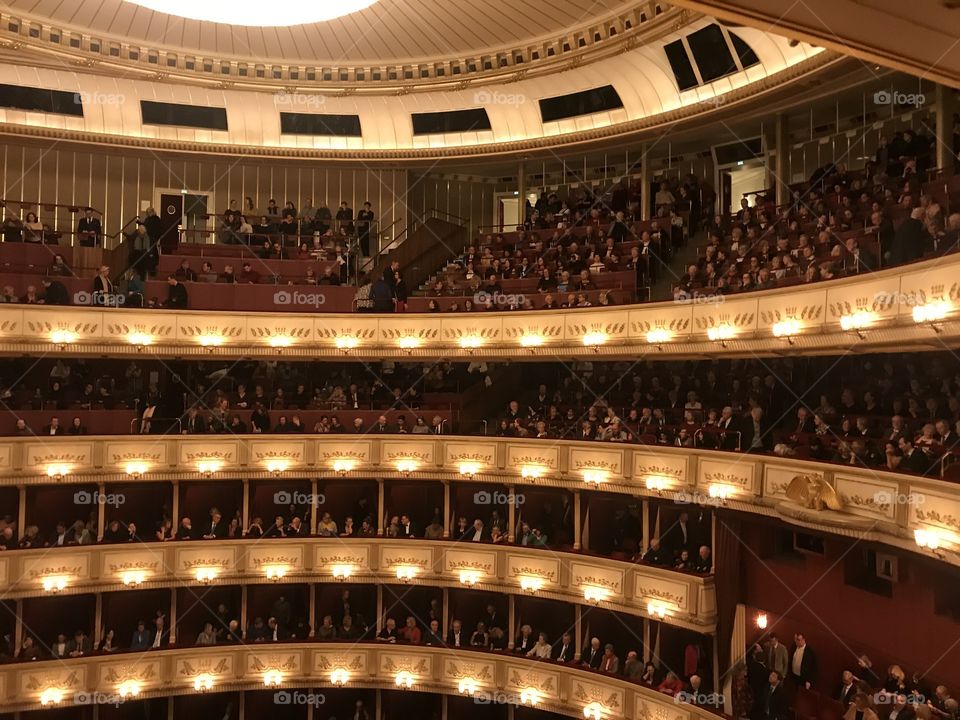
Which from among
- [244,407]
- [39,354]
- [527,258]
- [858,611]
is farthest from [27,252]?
[858,611]

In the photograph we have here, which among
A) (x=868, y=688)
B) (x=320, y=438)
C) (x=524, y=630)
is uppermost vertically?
(x=320, y=438)

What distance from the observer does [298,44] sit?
17281 mm

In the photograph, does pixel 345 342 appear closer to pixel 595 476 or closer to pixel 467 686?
pixel 595 476

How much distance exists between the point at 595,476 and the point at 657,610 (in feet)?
8.24

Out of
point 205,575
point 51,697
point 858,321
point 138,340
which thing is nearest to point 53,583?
point 51,697

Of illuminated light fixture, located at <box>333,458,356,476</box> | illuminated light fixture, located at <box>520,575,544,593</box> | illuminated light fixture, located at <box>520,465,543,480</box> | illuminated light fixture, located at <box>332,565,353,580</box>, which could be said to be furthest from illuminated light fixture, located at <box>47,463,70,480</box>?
illuminated light fixture, located at <box>520,575,544,593</box>

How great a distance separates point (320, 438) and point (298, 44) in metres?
7.93

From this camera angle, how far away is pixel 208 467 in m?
16.4

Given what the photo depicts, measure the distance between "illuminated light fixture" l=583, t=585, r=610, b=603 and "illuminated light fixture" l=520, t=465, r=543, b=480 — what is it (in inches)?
85.4

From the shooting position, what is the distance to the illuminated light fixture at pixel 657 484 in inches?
556

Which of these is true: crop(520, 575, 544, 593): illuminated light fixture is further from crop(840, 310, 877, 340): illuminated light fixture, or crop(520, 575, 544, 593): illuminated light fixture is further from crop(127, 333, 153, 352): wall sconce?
crop(127, 333, 153, 352): wall sconce

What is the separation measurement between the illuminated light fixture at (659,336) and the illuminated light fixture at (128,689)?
11031 millimetres

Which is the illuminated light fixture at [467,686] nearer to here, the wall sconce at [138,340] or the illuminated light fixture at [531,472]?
the illuminated light fixture at [531,472]

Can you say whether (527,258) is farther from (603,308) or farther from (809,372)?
(809,372)
